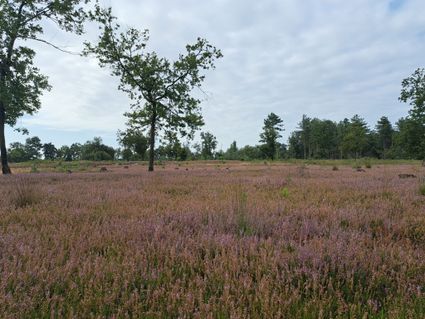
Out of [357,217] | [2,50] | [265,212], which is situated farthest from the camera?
[2,50]

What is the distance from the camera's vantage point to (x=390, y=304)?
2.23 metres

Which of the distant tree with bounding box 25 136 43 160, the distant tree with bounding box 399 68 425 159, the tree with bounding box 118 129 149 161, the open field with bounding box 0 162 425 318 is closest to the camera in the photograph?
the open field with bounding box 0 162 425 318

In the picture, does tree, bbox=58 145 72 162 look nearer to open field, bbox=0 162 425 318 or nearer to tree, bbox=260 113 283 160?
tree, bbox=260 113 283 160

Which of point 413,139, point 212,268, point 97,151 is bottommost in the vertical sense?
point 212,268

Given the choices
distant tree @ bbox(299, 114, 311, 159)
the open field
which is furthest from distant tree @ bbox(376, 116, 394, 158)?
the open field

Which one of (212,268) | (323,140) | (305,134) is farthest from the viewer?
(305,134)

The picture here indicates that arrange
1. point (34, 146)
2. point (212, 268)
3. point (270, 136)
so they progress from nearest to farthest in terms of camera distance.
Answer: point (212, 268), point (270, 136), point (34, 146)

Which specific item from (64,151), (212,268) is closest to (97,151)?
(64,151)

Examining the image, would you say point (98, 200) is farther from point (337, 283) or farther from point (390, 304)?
point (390, 304)

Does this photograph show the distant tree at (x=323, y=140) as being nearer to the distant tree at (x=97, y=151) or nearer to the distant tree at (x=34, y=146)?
the distant tree at (x=97, y=151)

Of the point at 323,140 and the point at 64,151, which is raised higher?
the point at 323,140

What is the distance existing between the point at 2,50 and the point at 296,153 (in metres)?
104

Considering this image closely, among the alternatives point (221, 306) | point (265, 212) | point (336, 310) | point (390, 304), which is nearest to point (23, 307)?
point (221, 306)

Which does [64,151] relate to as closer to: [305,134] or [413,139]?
[305,134]
